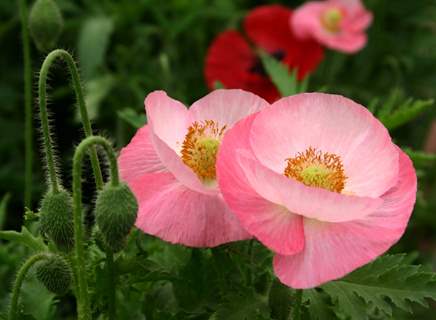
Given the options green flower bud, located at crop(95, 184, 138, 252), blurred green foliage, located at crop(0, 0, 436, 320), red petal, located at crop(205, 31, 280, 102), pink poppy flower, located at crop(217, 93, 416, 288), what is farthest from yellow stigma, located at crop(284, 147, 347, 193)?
red petal, located at crop(205, 31, 280, 102)

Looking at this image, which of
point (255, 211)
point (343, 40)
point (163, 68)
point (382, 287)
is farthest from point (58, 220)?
point (343, 40)

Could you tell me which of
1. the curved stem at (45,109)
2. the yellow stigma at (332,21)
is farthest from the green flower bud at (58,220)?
the yellow stigma at (332,21)

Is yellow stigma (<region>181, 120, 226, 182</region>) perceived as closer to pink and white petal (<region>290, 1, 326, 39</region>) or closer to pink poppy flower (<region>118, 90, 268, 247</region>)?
pink poppy flower (<region>118, 90, 268, 247</region>)

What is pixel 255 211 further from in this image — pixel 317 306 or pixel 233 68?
pixel 233 68

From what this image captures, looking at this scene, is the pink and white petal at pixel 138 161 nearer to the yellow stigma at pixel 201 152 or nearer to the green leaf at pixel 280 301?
the yellow stigma at pixel 201 152

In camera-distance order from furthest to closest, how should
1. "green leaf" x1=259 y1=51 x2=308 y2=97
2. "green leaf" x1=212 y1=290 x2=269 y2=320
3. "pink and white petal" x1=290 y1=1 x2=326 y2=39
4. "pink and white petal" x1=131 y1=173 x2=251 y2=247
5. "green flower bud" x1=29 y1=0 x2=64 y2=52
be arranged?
"pink and white petal" x1=290 y1=1 x2=326 y2=39
"green leaf" x1=259 y1=51 x2=308 y2=97
"green flower bud" x1=29 y1=0 x2=64 y2=52
"green leaf" x1=212 y1=290 x2=269 y2=320
"pink and white petal" x1=131 y1=173 x2=251 y2=247

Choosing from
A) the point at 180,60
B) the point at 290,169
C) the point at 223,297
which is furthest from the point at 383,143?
the point at 180,60
